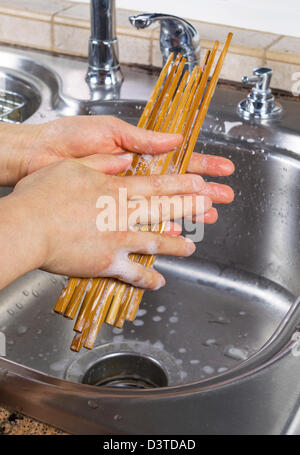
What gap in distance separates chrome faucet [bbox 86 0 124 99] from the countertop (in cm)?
71

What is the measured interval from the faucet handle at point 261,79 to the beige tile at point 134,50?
28 cm

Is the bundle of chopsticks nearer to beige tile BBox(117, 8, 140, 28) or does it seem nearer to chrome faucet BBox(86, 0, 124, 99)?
chrome faucet BBox(86, 0, 124, 99)

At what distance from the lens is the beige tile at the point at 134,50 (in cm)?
120

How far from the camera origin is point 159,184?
67 cm

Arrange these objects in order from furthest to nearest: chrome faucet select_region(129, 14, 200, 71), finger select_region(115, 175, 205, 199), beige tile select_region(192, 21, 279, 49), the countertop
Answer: beige tile select_region(192, 21, 279, 49)
chrome faucet select_region(129, 14, 200, 71)
finger select_region(115, 175, 205, 199)
the countertop

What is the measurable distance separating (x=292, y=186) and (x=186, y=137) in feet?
0.86

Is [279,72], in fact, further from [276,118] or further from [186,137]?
[186,137]

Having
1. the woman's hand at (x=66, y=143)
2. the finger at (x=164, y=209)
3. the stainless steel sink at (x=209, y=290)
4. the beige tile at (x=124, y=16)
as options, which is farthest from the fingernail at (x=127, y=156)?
the beige tile at (x=124, y=16)

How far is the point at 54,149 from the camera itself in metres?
0.78

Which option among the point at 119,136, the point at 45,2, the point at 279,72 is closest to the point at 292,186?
the point at 279,72

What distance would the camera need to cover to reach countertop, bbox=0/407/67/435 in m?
0.52

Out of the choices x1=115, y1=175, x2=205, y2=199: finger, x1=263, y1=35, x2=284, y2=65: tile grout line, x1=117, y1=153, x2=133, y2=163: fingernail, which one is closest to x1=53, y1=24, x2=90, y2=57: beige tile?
x1=263, y1=35, x2=284, y2=65: tile grout line

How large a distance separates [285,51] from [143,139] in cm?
48

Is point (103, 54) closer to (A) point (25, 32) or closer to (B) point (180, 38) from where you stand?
(B) point (180, 38)
